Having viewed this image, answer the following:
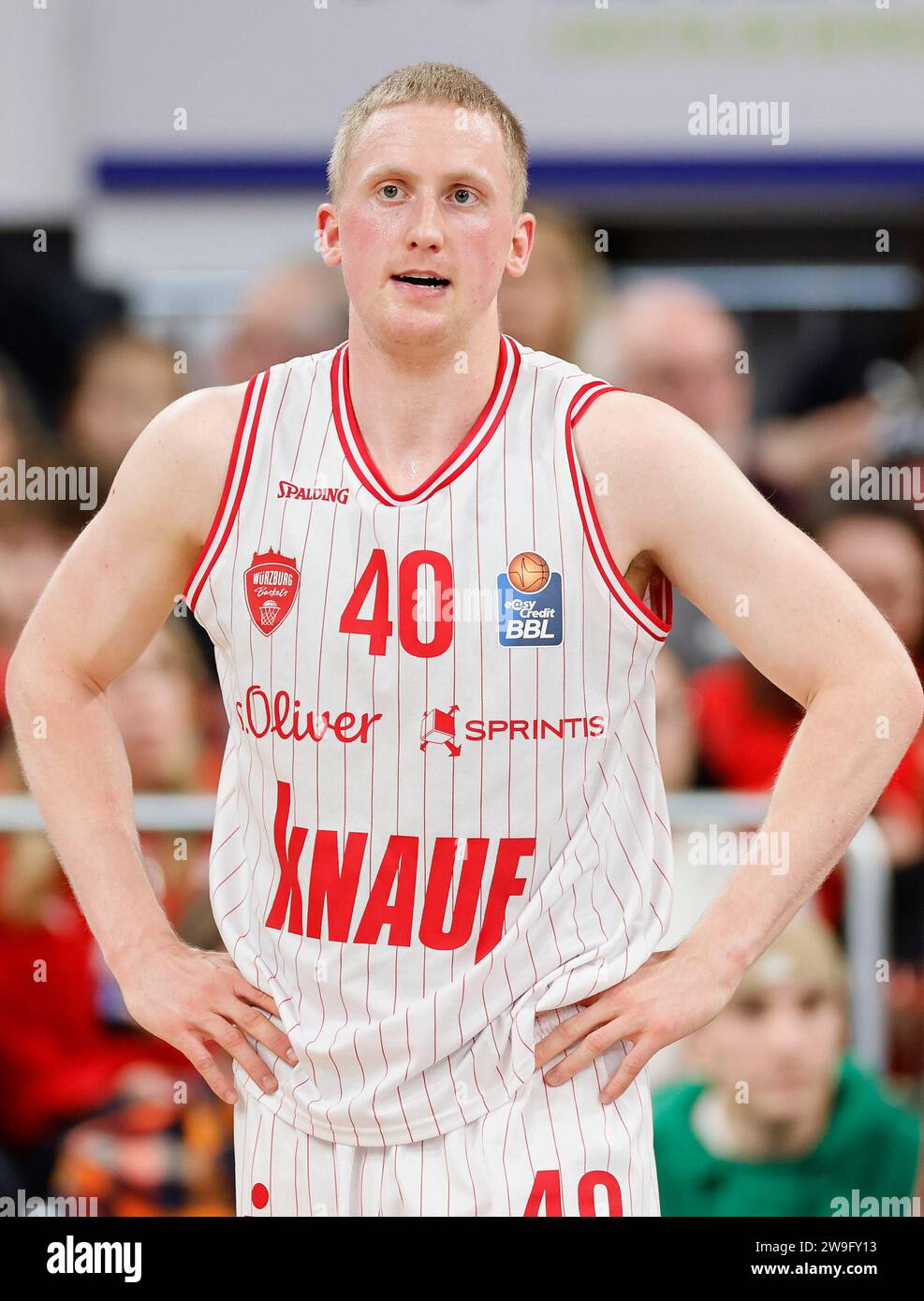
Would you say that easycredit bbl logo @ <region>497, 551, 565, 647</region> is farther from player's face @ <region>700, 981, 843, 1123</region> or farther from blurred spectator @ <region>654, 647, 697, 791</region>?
blurred spectator @ <region>654, 647, 697, 791</region>

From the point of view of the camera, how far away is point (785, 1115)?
2.98m

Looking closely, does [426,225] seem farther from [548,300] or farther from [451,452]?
[548,300]

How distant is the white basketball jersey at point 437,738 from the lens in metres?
1.83

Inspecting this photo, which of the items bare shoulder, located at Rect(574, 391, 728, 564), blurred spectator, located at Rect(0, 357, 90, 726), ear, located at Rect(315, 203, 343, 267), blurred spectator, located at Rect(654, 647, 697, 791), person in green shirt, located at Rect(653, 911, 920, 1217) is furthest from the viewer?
blurred spectator, located at Rect(0, 357, 90, 726)

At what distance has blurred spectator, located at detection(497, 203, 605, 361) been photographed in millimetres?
3506

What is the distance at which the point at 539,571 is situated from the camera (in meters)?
1.83

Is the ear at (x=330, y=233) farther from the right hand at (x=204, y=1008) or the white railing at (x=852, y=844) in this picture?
the white railing at (x=852, y=844)

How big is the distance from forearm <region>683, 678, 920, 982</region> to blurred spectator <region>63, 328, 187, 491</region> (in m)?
2.42

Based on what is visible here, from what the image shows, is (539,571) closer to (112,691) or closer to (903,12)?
(112,691)

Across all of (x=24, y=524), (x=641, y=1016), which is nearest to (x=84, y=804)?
(x=641, y=1016)

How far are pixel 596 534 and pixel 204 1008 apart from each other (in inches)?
28.0

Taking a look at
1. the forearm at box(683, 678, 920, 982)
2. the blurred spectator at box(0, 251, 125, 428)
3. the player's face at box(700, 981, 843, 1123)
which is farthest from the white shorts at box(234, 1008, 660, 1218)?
the blurred spectator at box(0, 251, 125, 428)

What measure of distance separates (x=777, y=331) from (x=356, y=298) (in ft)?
10.1

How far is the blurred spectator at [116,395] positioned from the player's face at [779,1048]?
6.20 feet
